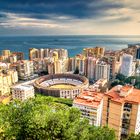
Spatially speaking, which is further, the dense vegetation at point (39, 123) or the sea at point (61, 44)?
the sea at point (61, 44)

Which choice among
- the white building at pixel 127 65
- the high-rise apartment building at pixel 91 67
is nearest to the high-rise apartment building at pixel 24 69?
the high-rise apartment building at pixel 91 67

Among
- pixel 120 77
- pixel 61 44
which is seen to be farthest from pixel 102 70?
pixel 61 44

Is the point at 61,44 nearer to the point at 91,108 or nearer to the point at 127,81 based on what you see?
the point at 127,81

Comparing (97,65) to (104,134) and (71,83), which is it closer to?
(71,83)

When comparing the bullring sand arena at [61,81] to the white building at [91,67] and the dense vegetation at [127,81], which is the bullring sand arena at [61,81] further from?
the dense vegetation at [127,81]

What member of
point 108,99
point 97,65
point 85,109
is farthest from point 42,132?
point 97,65

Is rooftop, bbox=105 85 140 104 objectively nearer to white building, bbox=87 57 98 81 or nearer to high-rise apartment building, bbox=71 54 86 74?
white building, bbox=87 57 98 81

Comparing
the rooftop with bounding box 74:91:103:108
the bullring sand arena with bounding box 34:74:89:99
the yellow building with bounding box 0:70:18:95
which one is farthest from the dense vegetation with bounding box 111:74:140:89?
the yellow building with bounding box 0:70:18:95
